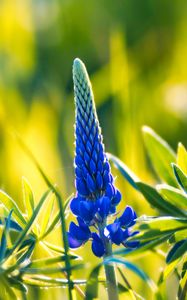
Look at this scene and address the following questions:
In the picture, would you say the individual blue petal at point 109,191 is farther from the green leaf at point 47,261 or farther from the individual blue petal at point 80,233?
the green leaf at point 47,261

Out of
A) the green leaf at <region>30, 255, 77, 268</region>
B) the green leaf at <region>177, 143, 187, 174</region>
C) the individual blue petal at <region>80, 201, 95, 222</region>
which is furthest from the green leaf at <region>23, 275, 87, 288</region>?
the green leaf at <region>177, 143, 187, 174</region>

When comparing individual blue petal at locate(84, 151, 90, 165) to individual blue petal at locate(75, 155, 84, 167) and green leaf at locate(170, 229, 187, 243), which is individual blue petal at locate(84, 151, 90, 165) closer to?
individual blue petal at locate(75, 155, 84, 167)

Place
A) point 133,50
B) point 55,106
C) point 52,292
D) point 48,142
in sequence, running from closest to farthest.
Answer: point 52,292 < point 48,142 < point 55,106 < point 133,50

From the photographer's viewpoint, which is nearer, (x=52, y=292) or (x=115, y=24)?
(x=52, y=292)

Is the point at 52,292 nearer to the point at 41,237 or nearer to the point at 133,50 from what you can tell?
A: the point at 41,237

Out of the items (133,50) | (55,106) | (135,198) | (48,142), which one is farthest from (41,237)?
(133,50)

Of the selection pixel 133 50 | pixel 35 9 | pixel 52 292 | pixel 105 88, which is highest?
pixel 35 9
